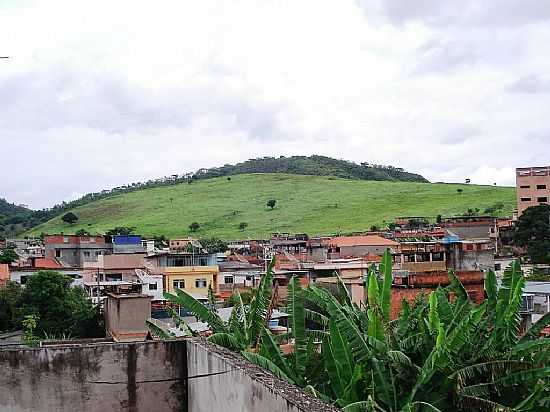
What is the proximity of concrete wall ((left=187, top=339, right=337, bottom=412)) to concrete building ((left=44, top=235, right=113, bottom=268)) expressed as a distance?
39.3m

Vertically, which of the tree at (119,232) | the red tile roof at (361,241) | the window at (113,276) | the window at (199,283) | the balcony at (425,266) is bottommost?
the window at (199,283)

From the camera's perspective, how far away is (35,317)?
2633cm

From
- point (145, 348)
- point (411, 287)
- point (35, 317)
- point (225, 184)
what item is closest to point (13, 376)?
point (145, 348)

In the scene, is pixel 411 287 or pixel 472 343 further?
pixel 411 287

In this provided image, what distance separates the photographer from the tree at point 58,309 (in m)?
25.6

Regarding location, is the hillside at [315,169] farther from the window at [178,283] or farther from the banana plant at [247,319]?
the banana plant at [247,319]

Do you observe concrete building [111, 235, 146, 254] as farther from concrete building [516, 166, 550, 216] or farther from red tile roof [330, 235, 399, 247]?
concrete building [516, 166, 550, 216]

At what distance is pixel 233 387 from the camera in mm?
5359

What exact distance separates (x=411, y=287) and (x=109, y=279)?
20094 millimetres

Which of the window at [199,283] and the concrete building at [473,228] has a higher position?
Answer: the concrete building at [473,228]

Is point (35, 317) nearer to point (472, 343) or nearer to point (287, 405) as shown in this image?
point (472, 343)

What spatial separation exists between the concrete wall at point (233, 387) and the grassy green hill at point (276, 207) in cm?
6247

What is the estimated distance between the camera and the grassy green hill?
7456cm

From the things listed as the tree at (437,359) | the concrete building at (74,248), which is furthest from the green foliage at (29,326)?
the concrete building at (74,248)
